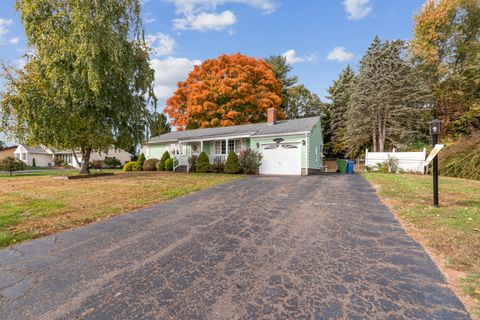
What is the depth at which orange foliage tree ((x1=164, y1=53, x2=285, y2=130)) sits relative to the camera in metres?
24.4

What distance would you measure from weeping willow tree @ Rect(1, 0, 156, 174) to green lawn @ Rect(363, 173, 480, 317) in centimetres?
1386

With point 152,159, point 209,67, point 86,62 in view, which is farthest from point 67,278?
point 209,67

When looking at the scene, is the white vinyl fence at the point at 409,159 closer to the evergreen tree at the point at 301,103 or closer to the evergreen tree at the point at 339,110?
the evergreen tree at the point at 339,110

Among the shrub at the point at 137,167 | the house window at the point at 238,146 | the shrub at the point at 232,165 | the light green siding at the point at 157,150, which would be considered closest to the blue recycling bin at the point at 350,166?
the house window at the point at 238,146

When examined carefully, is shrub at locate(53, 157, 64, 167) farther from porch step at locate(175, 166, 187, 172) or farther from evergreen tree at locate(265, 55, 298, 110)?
evergreen tree at locate(265, 55, 298, 110)

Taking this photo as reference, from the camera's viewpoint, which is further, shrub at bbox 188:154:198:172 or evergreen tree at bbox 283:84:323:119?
evergreen tree at bbox 283:84:323:119

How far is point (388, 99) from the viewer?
67.8 ft

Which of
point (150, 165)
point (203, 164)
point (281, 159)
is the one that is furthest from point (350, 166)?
point (150, 165)

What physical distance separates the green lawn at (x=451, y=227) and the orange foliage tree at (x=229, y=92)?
1960 centimetres

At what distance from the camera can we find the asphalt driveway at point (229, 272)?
2.18m

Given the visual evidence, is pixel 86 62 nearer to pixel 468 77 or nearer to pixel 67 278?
pixel 67 278

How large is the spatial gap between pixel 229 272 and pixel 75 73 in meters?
13.9

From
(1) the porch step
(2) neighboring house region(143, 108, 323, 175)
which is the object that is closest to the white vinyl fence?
(2) neighboring house region(143, 108, 323, 175)

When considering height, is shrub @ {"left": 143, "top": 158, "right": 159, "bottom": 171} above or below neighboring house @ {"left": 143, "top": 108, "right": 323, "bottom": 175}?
below
